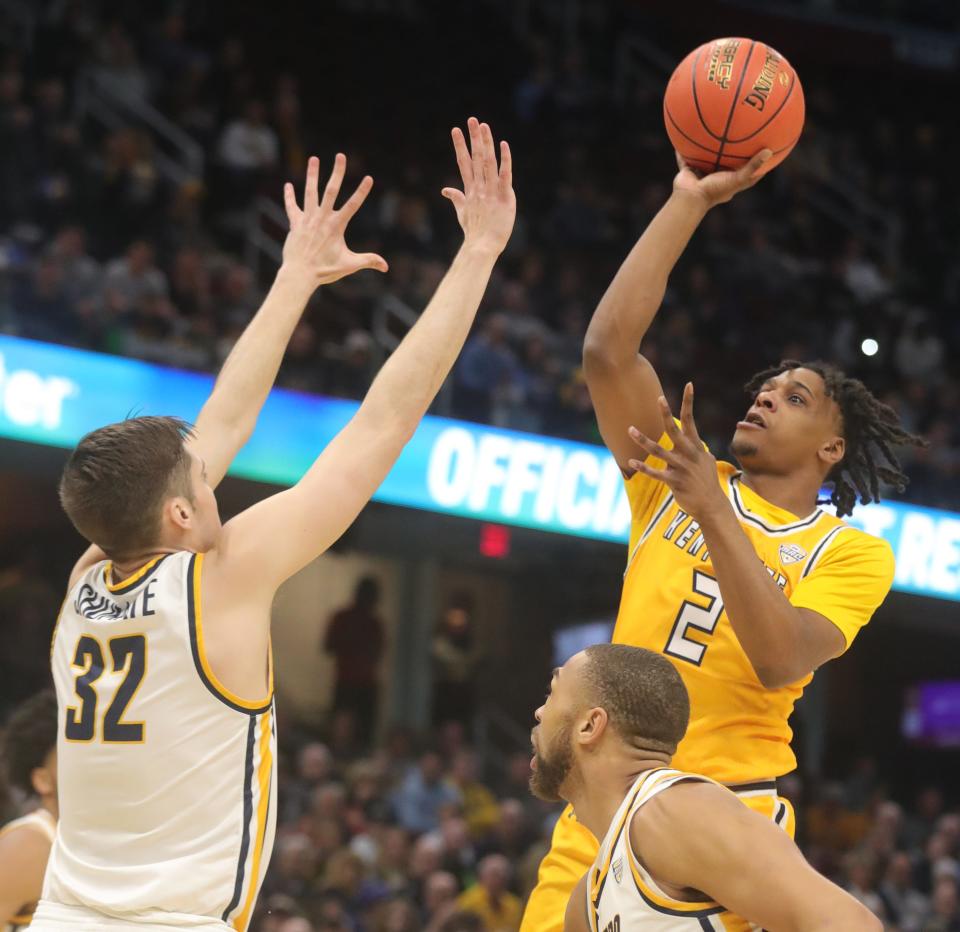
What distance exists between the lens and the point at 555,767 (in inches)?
128

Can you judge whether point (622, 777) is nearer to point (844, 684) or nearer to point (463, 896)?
point (463, 896)

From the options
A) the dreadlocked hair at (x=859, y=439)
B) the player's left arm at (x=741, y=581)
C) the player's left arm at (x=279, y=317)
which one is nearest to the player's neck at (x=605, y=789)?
the player's left arm at (x=741, y=581)

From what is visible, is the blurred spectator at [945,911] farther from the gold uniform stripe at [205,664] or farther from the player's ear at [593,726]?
the gold uniform stripe at [205,664]

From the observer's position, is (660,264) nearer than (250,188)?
Yes

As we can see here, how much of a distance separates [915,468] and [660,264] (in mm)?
10186

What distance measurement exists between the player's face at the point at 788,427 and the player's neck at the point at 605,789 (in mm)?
1200

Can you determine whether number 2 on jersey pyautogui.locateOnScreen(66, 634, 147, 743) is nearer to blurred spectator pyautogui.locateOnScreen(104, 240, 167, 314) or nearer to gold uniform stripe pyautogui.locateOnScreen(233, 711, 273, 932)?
gold uniform stripe pyautogui.locateOnScreen(233, 711, 273, 932)

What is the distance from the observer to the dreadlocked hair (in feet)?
14.0

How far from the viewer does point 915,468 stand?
13648 mm

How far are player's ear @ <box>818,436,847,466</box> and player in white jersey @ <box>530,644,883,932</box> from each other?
3.82 ft

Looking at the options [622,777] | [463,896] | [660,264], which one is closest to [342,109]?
[463,896]

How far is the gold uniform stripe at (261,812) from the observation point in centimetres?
292

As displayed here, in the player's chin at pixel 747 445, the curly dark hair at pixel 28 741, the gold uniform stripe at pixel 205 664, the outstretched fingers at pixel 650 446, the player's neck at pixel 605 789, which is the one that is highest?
the player's chin at pixel 747 445

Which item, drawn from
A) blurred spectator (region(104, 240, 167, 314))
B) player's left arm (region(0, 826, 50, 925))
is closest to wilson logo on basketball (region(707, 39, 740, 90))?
player's left arm (region(0, 826, 50, 925))
